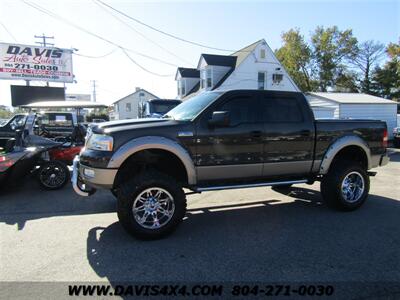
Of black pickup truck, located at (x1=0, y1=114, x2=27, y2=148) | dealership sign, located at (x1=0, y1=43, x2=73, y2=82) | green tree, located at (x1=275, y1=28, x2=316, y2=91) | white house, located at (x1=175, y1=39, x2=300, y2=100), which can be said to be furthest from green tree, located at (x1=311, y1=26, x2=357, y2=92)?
black pickup truck, located at (x1=0, y1=114, x2=27, y2=148)

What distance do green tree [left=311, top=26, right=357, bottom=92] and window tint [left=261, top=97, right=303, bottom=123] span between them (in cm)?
4455

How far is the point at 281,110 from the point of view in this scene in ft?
17.2

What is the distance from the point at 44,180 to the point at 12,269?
400 cm

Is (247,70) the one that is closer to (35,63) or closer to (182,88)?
(182,88)

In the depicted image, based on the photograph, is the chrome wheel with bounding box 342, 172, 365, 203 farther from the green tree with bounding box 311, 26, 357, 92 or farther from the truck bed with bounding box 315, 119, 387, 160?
the green tree with bounding box 311, 26, 357, 92

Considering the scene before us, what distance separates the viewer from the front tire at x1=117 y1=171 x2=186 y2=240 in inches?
163

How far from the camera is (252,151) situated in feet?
16.0

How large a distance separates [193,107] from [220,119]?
86 cm

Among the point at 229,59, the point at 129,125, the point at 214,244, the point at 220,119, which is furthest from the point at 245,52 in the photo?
the point at 214,244

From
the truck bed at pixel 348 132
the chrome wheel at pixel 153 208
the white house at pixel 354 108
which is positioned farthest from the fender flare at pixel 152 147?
the white house at pixel 354 108

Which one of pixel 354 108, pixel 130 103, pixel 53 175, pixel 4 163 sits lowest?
pixel 53 175

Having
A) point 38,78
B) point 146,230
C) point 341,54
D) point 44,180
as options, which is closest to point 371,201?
point 146,230

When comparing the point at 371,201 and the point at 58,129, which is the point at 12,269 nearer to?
the point at 371,201

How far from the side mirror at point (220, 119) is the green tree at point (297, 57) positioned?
42940 mm
